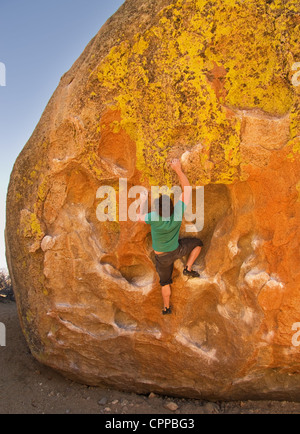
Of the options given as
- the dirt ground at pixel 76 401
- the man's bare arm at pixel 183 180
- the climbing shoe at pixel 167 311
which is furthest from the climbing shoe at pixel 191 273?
the dirt ground at pixel 76 401

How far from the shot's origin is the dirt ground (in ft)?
13.5

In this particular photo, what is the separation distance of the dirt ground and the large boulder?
0.14 metres

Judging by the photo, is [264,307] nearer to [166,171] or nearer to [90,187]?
[166,171]

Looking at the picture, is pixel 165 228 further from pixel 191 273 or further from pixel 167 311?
pixel 167 311

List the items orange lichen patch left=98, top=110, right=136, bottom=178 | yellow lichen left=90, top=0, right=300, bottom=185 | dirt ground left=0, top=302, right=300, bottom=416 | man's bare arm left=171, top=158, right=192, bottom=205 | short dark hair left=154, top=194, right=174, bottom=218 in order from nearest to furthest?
yellow lichen left=90, top=0, right=300, bottom=185 < man's bare arm left=171, top=158, right=192, bottom=205 < short dark hair left=154, top=194, right=174, bottom=218 < orange lichen patch left=98, top=110, right=136, bottom=178 < dirt ground left=0, top=302, right=300, bottom=416

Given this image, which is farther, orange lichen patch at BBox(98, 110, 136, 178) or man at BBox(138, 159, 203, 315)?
orange lichen patch at BBox(98, 110, 136, 178)

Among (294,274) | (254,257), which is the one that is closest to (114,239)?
(254,257)

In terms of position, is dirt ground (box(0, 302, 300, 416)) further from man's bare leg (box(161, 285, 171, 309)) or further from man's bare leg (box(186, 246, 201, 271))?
man's bare leg (box(186, 246, 201, 271))

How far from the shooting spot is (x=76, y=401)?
4348 millimetres

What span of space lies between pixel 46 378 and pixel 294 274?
10.6 feet

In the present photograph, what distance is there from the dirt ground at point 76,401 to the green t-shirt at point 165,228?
5.81ft

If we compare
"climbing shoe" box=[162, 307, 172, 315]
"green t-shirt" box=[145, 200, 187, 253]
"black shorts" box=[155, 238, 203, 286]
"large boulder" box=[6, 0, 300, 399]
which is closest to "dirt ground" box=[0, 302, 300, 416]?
"large boulder" box=[6, 0, 300, 399]

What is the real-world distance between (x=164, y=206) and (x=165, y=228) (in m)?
0.23

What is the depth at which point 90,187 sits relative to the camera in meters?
4.30
